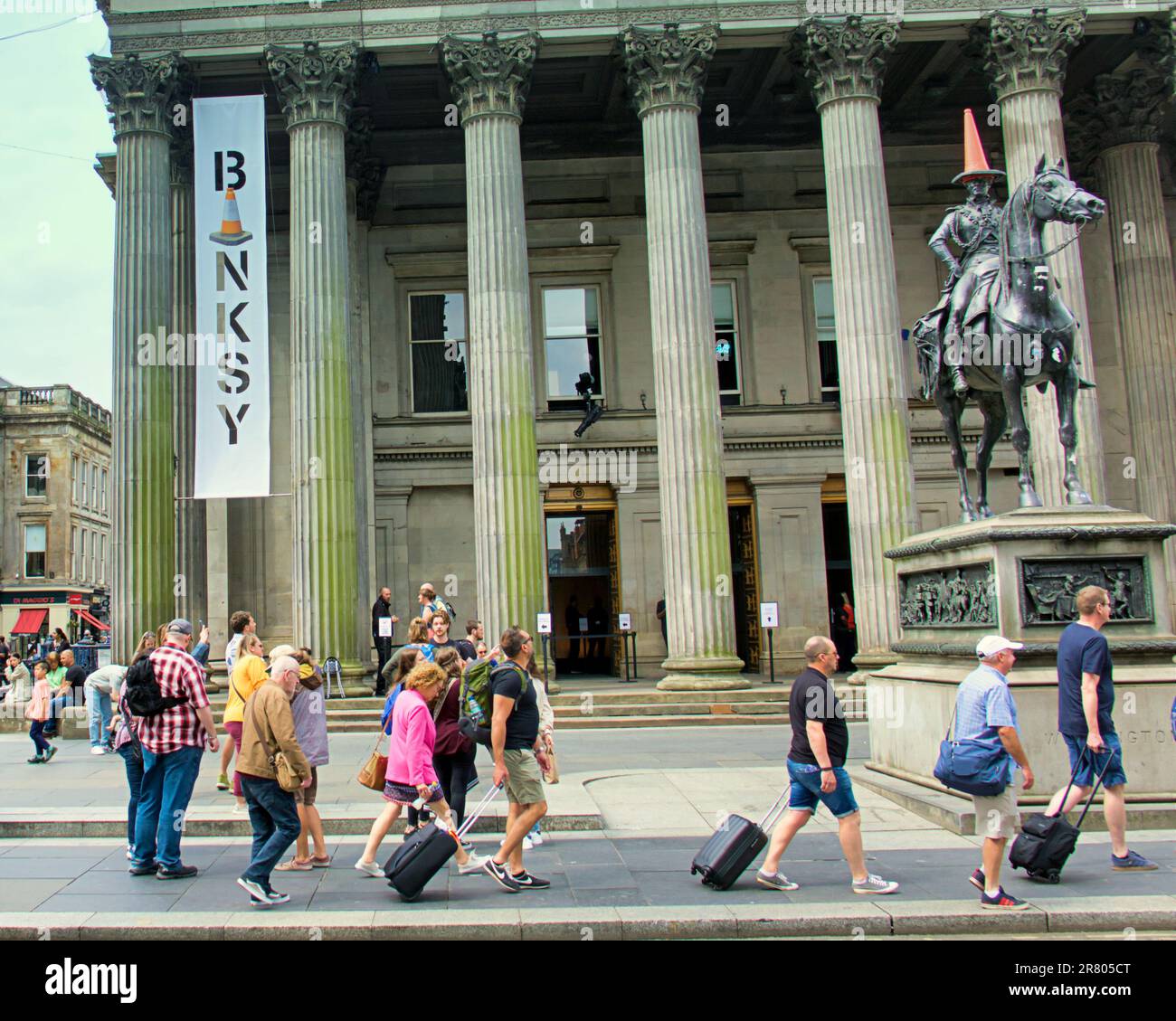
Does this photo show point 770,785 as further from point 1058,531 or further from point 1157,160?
point 1157,160

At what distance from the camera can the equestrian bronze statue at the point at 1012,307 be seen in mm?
11359

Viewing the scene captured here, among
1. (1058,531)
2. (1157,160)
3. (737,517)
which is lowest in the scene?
(1058,531)

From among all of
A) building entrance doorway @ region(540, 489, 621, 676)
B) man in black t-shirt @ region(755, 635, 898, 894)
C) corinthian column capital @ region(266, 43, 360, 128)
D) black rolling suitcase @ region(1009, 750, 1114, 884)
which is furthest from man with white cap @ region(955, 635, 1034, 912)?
building entrance doorway @ region(540, 489, 621, 676)

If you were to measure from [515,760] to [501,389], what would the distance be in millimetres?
13646

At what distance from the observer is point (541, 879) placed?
28.2 ft

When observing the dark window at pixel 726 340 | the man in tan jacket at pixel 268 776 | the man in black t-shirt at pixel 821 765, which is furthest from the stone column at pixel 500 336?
the man in black t-shirt at pixel 821 765

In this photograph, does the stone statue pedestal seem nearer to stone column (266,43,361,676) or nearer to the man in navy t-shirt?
the man in navy t-shirt

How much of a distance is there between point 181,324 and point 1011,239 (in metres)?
19.2

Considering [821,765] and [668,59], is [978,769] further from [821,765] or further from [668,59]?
[668,59]

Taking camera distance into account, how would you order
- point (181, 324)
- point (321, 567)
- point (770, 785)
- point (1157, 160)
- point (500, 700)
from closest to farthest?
point (500, 700) < point (770, 785) < point (321, 567) < point (181, 324) < point (1157, 160)

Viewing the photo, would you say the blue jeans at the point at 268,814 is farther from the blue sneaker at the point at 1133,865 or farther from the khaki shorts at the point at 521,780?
the blue sneaker at the point at 1133,865

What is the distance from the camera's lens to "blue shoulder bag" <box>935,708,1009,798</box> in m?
7.53

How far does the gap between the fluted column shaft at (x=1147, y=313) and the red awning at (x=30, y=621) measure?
172ft
